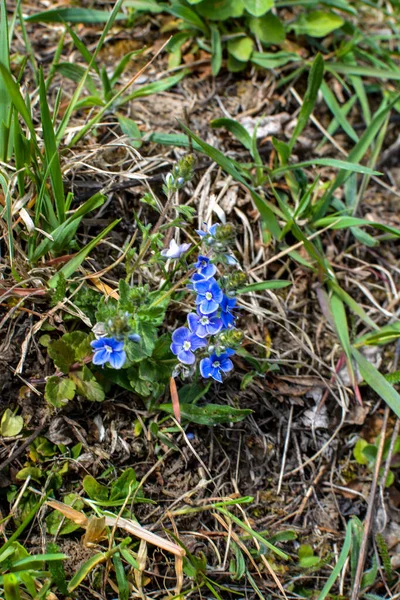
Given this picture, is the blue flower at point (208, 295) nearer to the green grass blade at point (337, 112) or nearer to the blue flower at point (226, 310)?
the blue flower at point (226, 310)

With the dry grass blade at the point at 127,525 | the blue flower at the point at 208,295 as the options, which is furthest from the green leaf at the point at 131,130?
the dry grass blade at the point at 127,525

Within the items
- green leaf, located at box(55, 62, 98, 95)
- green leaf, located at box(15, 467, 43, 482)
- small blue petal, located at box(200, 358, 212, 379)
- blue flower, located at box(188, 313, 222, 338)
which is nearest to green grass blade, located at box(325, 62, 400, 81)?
green leaf, located at box(55, 62, 98, 95)

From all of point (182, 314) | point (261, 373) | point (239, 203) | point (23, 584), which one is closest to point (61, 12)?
point (239, 203)

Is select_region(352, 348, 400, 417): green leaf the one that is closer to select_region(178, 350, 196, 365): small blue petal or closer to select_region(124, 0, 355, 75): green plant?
select_region(178, 350, 196, 365): small blue petal

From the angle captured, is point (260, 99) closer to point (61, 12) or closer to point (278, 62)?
point (278, 62)

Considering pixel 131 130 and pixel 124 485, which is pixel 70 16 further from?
pixel 124 485

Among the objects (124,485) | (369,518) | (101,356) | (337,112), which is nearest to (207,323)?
(101,356)
